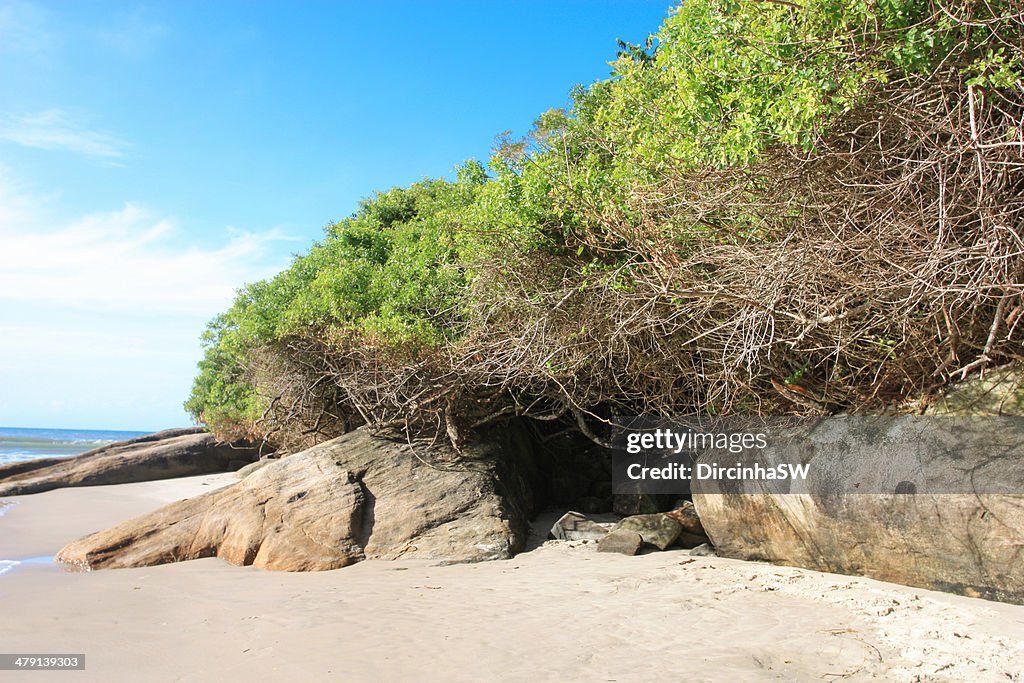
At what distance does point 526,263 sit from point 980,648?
237 inches

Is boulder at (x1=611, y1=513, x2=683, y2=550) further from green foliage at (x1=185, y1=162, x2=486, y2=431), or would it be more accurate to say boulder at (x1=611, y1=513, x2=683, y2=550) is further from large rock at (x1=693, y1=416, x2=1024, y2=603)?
green foliage at (x1=185, y1=162, x2=486, y2=431)

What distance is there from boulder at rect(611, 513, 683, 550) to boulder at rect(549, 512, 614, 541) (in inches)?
14.6

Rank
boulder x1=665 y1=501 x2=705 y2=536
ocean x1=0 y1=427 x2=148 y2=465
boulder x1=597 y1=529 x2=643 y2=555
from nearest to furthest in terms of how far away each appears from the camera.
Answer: boulder x1=597 y1=529 x2=643 y2=555 → boulder x1=665 y1=501 x2=705 y2=536 → ocean x1=0 y1=427 x2=148 y2=465

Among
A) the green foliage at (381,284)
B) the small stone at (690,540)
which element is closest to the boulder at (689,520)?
the small stone at (690,540)

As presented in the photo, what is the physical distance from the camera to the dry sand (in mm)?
4996

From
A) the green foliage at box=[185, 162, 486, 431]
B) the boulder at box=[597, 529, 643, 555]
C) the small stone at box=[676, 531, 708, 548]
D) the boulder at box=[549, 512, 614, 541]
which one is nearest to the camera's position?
the boulder at box=[597, 529, 643, 555]

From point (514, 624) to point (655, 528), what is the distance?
342cm

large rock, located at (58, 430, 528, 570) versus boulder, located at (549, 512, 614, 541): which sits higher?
large rock, located at (58, 430, 528, 570)

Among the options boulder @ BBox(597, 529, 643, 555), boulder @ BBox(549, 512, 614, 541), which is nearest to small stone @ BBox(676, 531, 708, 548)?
boulder @ BBox(597, 529, 643, 555)

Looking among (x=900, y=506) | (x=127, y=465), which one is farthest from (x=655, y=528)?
(x=127, y=465)

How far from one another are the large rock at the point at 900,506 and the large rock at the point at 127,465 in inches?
547

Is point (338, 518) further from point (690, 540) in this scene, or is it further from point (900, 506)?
point (900, 506)

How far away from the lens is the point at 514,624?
19.8 feet

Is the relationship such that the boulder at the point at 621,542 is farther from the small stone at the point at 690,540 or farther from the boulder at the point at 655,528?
the small stone at the point at 690,540
